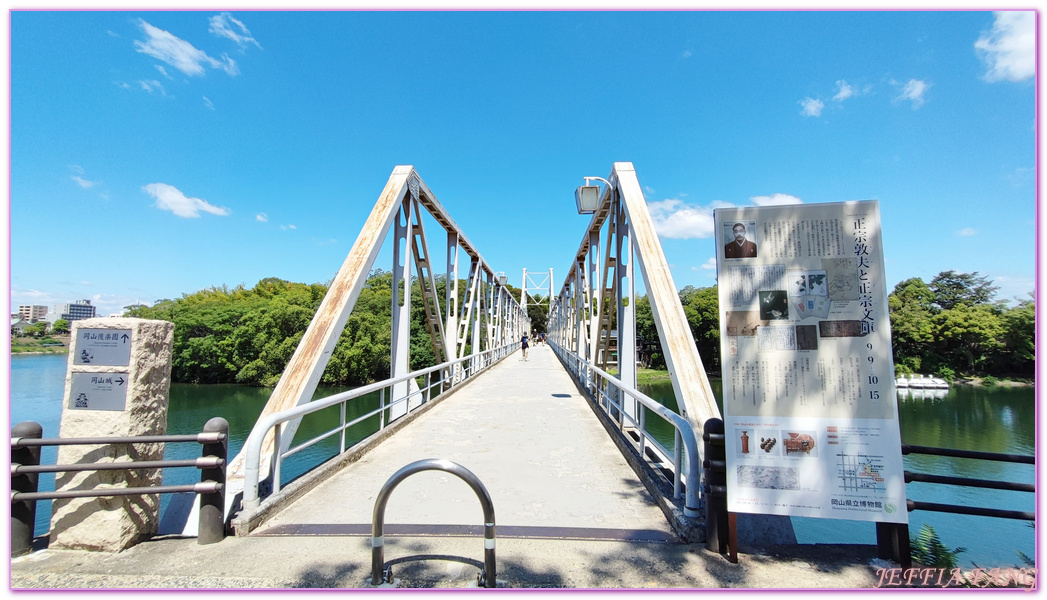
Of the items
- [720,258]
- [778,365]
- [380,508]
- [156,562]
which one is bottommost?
[156,562]

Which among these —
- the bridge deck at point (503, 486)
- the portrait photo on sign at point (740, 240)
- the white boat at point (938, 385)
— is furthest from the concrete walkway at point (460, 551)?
the white boat at point (938, 385)

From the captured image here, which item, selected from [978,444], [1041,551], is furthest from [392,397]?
[978,444]

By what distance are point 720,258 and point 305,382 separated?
12.0 ft

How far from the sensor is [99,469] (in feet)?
8.76

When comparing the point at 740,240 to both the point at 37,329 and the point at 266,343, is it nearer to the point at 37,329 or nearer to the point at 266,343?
the point at 266,343

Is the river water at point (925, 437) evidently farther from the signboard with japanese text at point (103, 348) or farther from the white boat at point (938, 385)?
the signboard with japanese text at point (103, 348)

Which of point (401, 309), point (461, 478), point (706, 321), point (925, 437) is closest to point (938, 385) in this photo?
point (706, 321)

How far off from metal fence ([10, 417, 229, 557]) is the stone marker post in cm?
11

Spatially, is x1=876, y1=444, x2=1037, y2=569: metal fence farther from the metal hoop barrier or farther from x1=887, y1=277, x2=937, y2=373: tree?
x1=887, y1=277, x2=937, y2=373: tree

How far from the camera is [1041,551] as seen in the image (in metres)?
2.32

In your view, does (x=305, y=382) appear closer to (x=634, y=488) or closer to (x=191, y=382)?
(x=634, y=488)

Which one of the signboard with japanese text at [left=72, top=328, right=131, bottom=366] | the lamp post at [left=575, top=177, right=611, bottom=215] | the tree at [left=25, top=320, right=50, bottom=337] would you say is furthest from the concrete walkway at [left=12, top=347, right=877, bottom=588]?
the tree at [left=25, top=320, right=50, bottom=337]

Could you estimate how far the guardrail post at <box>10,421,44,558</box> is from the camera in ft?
9.11

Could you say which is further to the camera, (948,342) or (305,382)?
(948,342)
